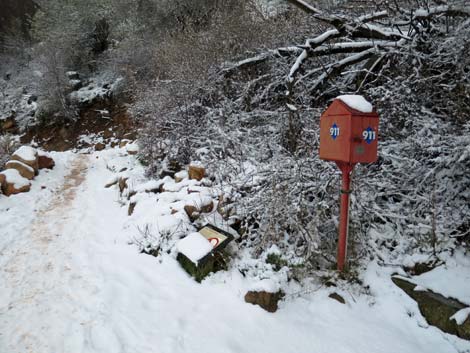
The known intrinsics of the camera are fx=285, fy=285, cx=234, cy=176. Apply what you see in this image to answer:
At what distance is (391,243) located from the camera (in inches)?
127

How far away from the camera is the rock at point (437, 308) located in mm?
2400

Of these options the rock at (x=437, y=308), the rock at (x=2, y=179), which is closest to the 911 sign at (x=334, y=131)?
the rock at (x=437, y=308)

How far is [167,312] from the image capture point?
2689mm

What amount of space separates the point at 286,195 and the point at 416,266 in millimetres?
1514

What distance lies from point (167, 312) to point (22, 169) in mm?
6241

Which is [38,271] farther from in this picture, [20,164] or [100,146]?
[100,146]

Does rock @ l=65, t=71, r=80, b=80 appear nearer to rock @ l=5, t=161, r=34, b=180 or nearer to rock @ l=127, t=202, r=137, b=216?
rock @ l=5, t=161, r=34, b=180

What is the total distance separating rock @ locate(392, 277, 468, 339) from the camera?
2400 mm

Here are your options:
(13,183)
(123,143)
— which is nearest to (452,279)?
(13,183)

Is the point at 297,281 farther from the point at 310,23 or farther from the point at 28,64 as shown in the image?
the point at 28,64

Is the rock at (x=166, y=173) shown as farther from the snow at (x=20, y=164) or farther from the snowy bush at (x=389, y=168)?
the snow at (x=20, y=164)

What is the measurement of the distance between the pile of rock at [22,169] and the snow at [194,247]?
4992 mm

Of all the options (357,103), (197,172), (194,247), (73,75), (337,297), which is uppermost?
(73,75)

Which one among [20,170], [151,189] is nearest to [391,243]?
[151,189]
